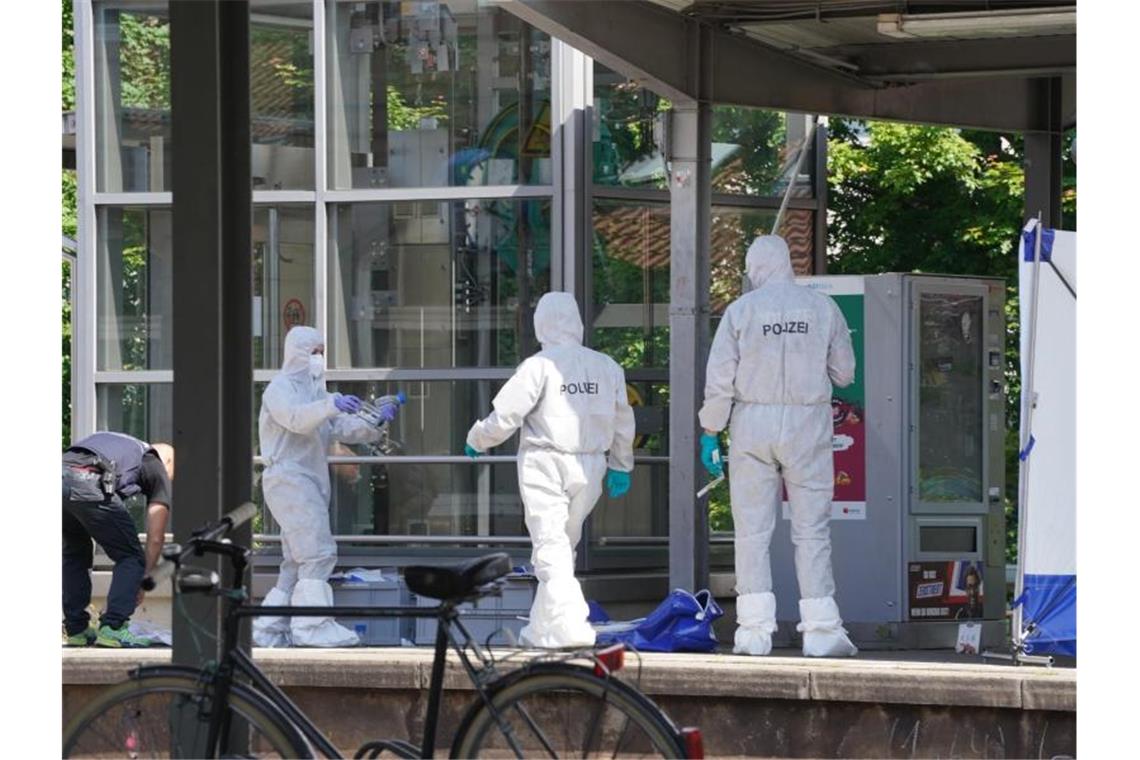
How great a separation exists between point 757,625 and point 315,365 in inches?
116

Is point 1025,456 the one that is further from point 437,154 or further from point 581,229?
point 437,154

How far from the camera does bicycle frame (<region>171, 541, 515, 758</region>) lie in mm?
5355

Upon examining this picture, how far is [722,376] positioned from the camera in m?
9.94

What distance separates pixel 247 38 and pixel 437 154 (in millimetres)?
7044

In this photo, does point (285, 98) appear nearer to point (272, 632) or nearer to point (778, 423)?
point (272, 632)

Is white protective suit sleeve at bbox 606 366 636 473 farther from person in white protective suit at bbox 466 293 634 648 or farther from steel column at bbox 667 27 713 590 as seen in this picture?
steel column at bbox 667 27 713 590

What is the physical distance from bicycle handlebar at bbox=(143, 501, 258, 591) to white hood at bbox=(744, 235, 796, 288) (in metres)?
4.80

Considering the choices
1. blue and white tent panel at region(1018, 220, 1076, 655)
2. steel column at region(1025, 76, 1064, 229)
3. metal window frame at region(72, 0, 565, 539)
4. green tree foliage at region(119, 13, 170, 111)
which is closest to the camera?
blue and white tent panel at region(1018, 220, 1076, 655)

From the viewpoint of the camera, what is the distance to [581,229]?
1274 cm

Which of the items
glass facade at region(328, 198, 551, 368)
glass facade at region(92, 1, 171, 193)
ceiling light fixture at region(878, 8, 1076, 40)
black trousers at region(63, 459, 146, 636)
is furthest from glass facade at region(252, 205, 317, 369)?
ceiling light fixture at region(878, 8, 1076, 40)

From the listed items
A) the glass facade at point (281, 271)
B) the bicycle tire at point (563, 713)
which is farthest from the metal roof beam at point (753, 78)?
the bicycle tire at point (563, 713)

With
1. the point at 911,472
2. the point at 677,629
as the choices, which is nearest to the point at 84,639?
the point at 677,629
